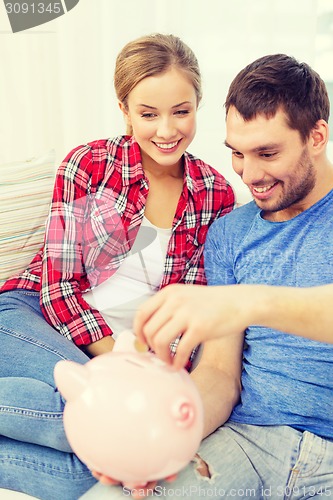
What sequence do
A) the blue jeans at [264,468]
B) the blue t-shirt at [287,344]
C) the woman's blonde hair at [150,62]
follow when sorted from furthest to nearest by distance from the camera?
the woman's blonde hair at [150,62] < the blue t-shirt at [287,344] < the blue jeans at [264,468]

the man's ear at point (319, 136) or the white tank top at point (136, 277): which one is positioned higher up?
the man's ear at point (319, 136)

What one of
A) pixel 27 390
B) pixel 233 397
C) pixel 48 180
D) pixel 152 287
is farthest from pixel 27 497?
pixel 48 180

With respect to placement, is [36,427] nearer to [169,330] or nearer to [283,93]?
[169,330]

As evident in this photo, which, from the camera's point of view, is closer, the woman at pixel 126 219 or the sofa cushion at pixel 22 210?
the woman at pixel 126 219

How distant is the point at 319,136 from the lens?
134 centimetres

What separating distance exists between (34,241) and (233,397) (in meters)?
0.81

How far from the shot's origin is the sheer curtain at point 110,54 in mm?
2297

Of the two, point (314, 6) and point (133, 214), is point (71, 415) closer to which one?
point (133, 214)

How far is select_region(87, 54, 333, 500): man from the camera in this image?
1.20 meters

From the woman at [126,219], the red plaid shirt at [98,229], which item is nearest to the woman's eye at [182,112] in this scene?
the woman at [126,219]

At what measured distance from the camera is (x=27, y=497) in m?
1.36

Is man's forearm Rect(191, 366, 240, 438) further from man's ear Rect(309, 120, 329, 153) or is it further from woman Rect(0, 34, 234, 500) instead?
man's ear Rect(309, 120, 329, 153)

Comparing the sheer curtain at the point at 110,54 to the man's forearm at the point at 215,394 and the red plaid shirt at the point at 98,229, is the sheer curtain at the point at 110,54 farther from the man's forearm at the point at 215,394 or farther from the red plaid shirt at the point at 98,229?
the man's forearm at the point at 215,394

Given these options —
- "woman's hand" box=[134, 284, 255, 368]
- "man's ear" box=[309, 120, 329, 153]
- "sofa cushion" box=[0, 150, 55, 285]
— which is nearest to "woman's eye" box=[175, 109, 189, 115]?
"man's ear" box=[309, 120, 329, 153]
